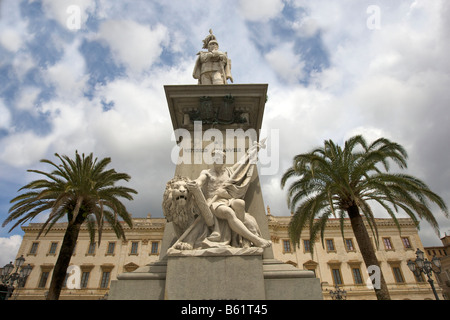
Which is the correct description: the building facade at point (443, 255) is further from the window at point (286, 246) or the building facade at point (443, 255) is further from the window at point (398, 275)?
the window at point (286, 246)

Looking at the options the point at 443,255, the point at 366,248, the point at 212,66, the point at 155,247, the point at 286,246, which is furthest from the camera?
the point at 443,255

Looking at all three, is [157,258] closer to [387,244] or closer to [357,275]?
[357,275]

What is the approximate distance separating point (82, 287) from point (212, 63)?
1493 inches

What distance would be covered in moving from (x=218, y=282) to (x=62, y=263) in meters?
11.2

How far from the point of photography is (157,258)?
120 ft

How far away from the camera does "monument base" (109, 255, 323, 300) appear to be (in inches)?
139

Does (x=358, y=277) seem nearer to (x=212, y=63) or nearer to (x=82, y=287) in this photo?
(x=82, y=287)

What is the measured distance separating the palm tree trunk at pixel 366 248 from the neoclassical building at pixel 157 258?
85.1ft

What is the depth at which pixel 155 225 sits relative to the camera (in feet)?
126

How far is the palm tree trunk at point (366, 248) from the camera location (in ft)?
36.0

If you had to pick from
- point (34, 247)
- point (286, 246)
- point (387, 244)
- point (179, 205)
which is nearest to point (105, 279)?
point (34, 247)
